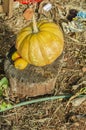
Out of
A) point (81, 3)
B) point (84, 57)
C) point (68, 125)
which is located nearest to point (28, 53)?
point (68, 125)

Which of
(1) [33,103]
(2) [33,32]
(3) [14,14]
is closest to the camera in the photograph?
(2) [33,32]

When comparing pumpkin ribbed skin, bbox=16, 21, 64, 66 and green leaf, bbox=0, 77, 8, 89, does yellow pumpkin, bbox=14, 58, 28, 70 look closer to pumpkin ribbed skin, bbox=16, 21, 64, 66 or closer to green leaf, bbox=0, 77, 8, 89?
pumpkin ribbed skin, bbox=16, 21, 64, 66

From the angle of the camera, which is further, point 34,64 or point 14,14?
point 14,14

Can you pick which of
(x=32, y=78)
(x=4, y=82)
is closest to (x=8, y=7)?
(x=4, y=82)

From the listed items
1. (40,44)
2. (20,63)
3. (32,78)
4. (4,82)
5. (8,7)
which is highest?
(8,7)

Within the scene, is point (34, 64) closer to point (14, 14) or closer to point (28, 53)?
point (28, 53)

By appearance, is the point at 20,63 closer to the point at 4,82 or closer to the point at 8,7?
the point at 4,82

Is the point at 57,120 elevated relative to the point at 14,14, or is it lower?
lower
